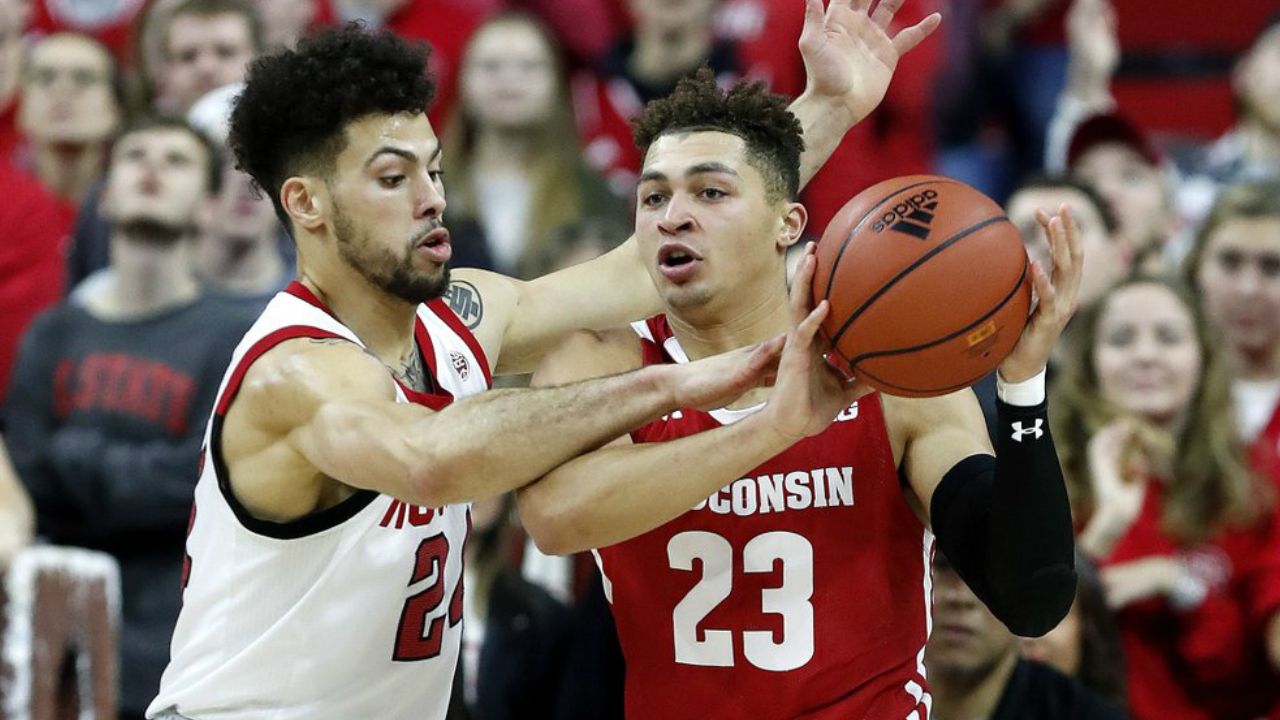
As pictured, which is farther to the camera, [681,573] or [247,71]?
[247,71]

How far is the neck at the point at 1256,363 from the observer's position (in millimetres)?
7941

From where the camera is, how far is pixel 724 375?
4176 mm

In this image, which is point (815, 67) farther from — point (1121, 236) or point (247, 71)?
point (1121, 236)

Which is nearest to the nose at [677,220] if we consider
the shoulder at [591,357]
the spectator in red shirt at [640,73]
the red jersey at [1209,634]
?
the shoulder at [591,357]

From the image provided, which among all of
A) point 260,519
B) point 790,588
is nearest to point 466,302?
point 260,519

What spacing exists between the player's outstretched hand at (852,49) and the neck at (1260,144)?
14.2ft

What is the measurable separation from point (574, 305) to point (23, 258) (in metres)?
3.67

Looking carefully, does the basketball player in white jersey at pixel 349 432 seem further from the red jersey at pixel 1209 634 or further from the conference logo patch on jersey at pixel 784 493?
the red jersey at pixel 1209 634

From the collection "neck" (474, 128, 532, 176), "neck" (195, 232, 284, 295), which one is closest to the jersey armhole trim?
"neck" (195, 232, 284, 295)

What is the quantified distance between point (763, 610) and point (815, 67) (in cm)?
163

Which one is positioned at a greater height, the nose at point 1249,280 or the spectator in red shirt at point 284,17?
the spectator in red shirt at point 284,17

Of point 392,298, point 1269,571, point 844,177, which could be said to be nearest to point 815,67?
point 392,298

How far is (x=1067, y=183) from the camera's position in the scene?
27.5ft

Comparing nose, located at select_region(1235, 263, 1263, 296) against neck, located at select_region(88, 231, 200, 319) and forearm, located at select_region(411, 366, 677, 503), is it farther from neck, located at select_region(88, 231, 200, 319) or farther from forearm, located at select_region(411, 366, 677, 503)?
forearm, located at select_region(411, 366, 677, 503)
